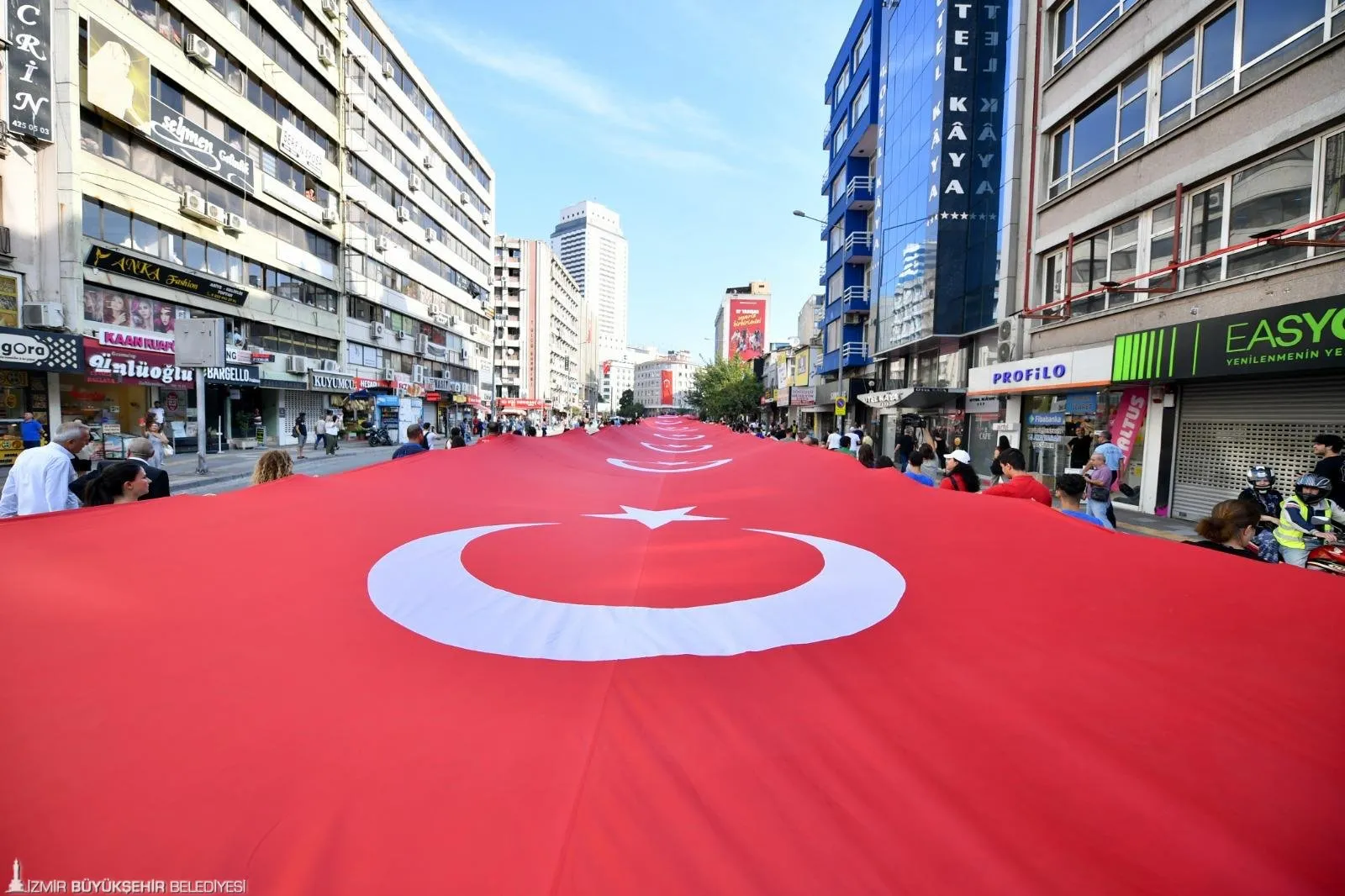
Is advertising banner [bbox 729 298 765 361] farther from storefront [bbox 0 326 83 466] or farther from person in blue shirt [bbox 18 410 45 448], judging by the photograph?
person in blue shirt [bbox 18 410 45 448]

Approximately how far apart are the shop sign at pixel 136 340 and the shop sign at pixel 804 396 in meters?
37.6

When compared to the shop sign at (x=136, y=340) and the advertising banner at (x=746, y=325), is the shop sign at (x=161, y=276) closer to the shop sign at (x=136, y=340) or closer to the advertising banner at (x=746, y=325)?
the shop sign at (x=136, y=340)

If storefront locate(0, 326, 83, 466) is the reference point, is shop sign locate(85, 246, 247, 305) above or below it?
above

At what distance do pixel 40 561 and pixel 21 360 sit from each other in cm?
2291

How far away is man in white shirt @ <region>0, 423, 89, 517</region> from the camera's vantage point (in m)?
4.60

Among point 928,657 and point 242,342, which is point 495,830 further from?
point 242,342

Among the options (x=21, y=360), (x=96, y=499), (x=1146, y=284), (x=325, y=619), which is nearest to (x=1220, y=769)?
Result: (x=325, y=619)

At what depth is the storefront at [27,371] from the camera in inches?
687

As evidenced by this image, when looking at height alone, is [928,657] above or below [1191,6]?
below

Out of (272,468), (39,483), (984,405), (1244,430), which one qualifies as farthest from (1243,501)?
(984,405)

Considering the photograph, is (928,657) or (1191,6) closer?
(928,657)

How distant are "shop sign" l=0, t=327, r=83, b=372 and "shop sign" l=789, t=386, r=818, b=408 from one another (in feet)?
130

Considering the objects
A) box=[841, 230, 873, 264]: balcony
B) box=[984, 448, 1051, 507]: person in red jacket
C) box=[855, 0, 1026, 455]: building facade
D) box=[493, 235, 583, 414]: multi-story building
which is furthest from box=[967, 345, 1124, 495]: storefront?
box=[493, 235, 583, 414]: multi-story building

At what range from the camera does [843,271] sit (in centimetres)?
3788
